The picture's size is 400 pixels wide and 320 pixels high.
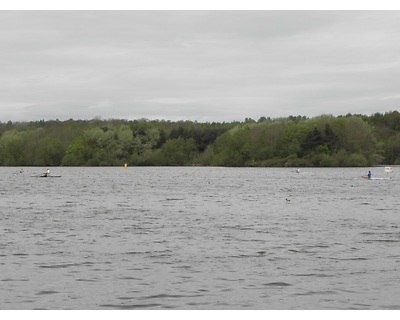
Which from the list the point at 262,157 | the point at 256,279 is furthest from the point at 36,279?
the point at 262,157

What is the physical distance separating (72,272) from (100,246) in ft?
19.8

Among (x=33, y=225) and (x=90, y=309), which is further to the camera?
(x=33, y=225)

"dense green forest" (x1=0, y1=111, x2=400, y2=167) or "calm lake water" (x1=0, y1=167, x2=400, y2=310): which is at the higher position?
"dense green forest" (x1=0, y1=111, x2=400, y2=167)

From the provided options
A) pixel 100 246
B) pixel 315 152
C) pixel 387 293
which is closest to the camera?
pixel 387 293

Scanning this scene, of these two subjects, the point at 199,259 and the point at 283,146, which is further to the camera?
the point at 283,146

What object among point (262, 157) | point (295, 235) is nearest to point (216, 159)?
point (262, 157)

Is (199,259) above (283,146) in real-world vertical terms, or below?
below

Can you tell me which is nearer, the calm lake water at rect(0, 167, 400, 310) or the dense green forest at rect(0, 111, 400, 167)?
the calm lake water at rect(0, 167, 400, 310)

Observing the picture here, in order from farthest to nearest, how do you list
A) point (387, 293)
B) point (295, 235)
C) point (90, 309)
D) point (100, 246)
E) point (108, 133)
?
point (108, 133) → point (295, 235) → point (100, 246) → point (387, 293) → point (90, 309)

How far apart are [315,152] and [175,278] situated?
147717mm

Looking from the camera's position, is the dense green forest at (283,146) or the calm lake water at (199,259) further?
Result: the dense green forest at (283,146)

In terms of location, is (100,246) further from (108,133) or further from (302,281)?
(108,133)

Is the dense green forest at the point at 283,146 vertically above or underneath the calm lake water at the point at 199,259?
above

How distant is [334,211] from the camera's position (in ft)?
160
